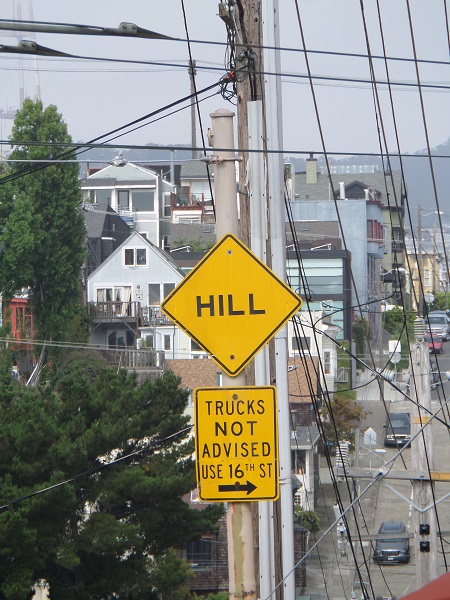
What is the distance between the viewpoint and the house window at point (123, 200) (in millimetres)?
65875

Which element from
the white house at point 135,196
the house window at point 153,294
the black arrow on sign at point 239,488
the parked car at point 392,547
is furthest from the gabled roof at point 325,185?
the black arrow on sign at point 239,488

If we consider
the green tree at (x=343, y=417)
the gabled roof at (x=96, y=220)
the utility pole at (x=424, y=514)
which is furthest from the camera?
the gabled roof at (x=96, y=220)

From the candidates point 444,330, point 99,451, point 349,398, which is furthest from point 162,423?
point 444,330

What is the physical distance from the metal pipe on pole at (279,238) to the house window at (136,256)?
41674 mm

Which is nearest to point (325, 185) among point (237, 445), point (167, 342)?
point (167, 342)

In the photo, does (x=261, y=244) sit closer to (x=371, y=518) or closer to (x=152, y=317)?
(x=371, y=518)

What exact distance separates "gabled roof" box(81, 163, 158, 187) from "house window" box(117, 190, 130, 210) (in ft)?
2.55

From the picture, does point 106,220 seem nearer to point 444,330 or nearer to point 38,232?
point 38,232

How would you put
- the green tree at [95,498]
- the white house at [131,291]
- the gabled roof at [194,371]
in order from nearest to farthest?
the green tree at [95,498], the gabled roof at [194,371], the white house at [131,291]

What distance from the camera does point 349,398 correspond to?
137 feet

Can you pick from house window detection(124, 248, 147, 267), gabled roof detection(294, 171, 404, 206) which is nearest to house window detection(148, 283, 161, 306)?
house window detection(124, 248, 147, 267)

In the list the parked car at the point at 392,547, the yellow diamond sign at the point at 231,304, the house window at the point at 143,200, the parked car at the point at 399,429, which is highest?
the house window at the point at 143,200

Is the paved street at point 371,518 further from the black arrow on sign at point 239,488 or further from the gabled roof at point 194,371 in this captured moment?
the black arrow on sign at point 239,488

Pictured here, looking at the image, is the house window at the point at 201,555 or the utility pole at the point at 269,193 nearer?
the utility pole at the point at 269,193
